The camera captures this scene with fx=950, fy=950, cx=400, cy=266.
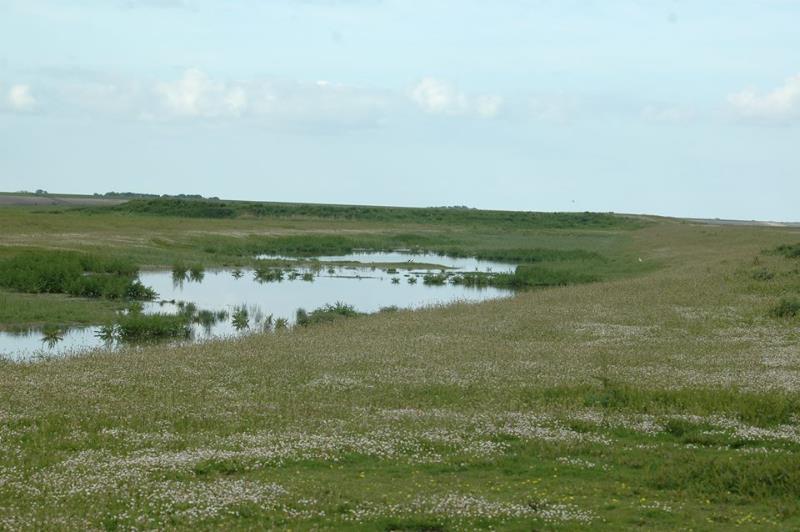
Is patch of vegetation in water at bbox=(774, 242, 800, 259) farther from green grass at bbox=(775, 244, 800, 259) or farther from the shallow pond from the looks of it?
the shallow pond

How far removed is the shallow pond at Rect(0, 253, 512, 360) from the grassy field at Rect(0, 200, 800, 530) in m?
6.24

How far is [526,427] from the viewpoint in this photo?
16000 mm

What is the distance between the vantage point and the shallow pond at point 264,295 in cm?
3203

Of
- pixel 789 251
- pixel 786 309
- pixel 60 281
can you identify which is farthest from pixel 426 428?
pixel 789 251

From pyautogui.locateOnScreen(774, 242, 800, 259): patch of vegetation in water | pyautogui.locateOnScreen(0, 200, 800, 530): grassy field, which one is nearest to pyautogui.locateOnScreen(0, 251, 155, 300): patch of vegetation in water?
pyautogui.locateOnScreen(0, 200, 800, 530): grassy field

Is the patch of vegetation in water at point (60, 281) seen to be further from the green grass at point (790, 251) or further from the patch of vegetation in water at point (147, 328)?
the green grass at point (790, 251)

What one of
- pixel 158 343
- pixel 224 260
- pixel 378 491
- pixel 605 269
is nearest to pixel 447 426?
pixel 378 491

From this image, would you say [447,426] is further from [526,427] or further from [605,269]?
[605,269]

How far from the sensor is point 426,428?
1602cm

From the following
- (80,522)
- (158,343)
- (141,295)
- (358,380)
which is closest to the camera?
(80,522)

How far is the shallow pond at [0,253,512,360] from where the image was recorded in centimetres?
3203

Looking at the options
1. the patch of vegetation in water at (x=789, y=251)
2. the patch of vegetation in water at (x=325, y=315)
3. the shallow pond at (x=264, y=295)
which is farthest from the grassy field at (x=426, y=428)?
the patch of vegetation in water at (x=789, y=251)

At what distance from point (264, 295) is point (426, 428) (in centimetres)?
3393

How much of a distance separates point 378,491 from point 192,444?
374cm
